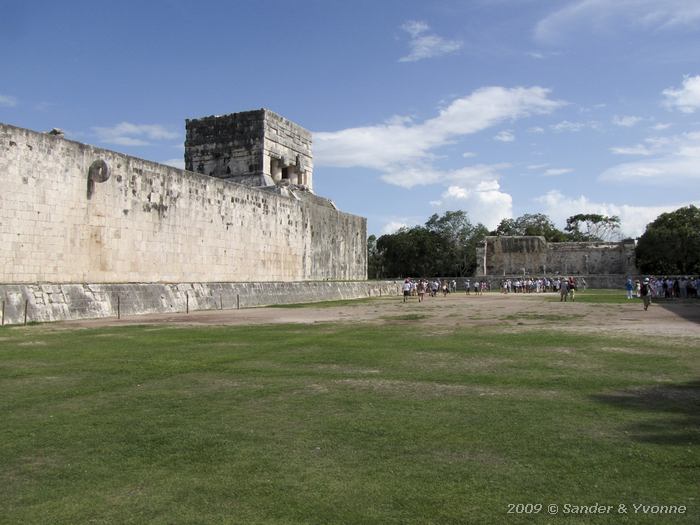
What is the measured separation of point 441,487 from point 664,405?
115 inches

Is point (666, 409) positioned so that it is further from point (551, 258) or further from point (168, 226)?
point (551, 258)

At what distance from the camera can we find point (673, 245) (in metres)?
51.8

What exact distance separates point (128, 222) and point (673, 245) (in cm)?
4914

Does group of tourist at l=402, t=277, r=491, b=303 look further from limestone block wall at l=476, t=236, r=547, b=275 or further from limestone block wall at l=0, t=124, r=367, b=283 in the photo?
limestone block wall at l=0, t=124, r=367, b=283

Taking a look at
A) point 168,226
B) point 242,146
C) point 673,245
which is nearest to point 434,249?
point 673,245

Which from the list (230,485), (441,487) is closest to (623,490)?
(441,487)

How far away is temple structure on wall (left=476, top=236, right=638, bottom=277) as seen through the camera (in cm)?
4912

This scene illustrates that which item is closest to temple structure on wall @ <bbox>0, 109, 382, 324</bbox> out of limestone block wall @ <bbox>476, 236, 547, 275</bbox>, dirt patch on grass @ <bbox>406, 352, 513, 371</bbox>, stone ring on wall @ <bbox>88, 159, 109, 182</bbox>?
stone ring on wall @ <bbox>88, 159, 109, 182</bbox>

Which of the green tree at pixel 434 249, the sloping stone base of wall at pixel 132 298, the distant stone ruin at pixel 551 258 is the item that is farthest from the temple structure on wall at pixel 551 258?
the sloping stone base of wall at pixel 132 298

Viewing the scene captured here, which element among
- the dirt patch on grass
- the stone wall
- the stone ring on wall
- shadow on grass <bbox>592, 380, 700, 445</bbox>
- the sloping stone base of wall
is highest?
the stone wall

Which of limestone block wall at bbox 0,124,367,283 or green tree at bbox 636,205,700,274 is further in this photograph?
green tree at bbox 636,205,700,274

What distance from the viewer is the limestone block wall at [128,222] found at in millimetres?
14258

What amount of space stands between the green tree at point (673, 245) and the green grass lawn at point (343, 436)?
49673 millimetres

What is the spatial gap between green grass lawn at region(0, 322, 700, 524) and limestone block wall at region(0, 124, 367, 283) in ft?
23.4
